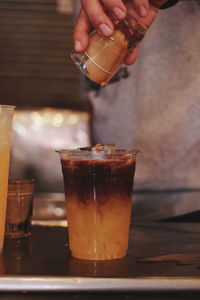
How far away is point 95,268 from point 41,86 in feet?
16.3

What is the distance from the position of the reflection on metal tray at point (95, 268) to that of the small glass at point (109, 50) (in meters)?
0.43

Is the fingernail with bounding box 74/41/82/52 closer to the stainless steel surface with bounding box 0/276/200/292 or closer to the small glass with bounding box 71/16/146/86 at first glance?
the small glass with bounding box 71/16/146/86

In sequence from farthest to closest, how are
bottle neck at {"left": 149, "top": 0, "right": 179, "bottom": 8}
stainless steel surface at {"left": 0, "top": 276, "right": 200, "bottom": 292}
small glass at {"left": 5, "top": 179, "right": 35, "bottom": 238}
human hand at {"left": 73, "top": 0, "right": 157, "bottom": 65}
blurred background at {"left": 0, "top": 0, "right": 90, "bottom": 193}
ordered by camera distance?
1. blurred background at {"left": 0, "top": 0, "right": 90, "bottom": 193}
2. bottle neck at {"left": 149, "top": 0, "right": 179, "bottom": 8}
3. small glass at {"left": 5, "top": 179, "right": 35, "bottom": 238}
4. human hand at {"left": 73, "top": 0, "right": 157, "bottom": 65}
5. stainless steel surface at {"left": 0, "top": 276, "right": 200, "bottom": 292}

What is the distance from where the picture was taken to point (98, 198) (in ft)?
3.62

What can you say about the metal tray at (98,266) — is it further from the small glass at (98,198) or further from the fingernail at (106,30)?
the fingernail at (106,30)

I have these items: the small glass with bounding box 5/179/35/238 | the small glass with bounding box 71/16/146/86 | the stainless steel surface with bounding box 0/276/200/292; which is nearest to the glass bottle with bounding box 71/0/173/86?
the small glass with bounding box 71/16/146/86

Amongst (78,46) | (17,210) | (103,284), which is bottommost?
(17,210)

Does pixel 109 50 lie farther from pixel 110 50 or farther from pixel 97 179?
pixel 97 179

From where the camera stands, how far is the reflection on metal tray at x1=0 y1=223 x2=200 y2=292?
2.88 feet

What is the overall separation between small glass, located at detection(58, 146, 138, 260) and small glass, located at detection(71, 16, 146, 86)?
216mm

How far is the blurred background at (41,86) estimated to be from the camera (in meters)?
3.15

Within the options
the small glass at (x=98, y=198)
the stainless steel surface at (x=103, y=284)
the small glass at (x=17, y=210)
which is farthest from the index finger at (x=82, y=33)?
the stainless steel surface at (x=103, y=284)

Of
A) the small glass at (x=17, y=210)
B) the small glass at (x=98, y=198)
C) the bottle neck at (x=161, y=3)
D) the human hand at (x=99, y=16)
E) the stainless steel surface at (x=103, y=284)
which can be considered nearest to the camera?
the stainless steel surface at (x=103, y=284)

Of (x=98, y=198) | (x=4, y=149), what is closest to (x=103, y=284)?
(x=98, y=198)
